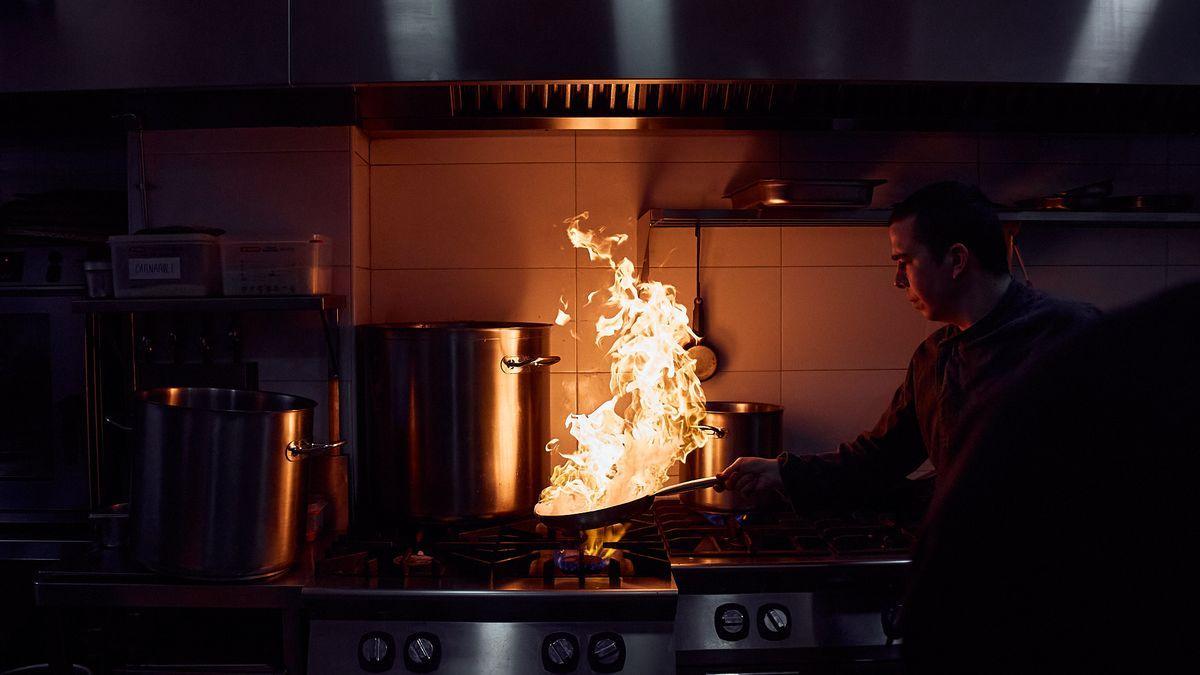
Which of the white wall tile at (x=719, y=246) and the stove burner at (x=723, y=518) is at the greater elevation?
the white wall tile at (x=719, y=246)

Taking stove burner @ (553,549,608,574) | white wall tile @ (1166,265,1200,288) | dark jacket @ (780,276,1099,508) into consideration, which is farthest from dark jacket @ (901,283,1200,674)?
white wall tile @ (1166,265,1200,288)

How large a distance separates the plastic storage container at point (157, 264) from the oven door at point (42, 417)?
280mm

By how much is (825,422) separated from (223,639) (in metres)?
1.65

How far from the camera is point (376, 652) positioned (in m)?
1.41

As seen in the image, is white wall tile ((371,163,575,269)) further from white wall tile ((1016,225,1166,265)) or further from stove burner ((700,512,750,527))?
white wall tile ((1016,225,1166,265))

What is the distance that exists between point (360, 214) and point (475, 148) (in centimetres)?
37

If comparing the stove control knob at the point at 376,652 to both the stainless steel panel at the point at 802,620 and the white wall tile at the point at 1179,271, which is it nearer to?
the stainless steel panel at the point at 802,620

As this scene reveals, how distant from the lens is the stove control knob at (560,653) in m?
1.40

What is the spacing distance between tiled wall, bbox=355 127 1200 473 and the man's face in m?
0.60

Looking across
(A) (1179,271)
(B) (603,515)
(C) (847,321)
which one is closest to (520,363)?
(B) (603,515)

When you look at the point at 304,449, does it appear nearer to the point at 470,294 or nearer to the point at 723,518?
the point at 470,294

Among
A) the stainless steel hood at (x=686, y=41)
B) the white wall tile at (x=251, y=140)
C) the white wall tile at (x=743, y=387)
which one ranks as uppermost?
the stainless steel hood at (x=686, y=41)

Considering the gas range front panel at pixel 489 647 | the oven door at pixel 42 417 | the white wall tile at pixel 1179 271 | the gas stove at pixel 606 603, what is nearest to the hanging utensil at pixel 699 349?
the gas stove at pixel 606 603

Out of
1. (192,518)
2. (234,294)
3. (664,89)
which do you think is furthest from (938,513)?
(234,294)
